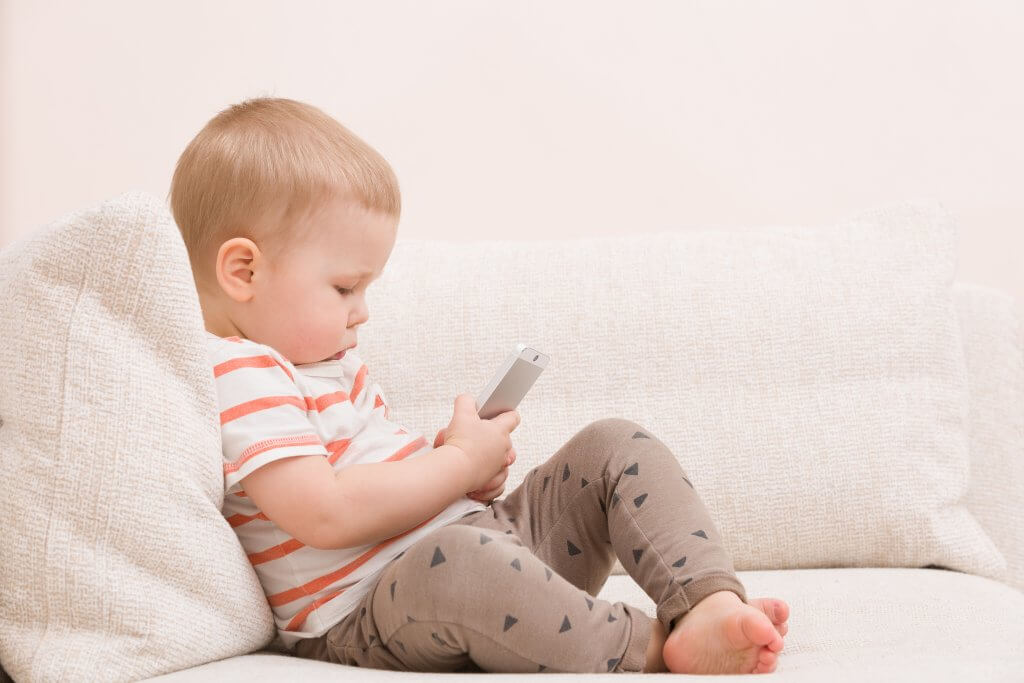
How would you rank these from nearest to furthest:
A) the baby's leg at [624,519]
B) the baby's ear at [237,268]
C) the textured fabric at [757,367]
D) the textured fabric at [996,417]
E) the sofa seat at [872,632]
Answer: the sofa seat at [872,632]
the baby's leg at [624,519]
the baby's ear at [237,268]
the textured fabric at [757,367]
the textured fabric at [996,417]

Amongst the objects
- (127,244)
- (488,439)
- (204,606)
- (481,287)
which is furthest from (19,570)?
(481,287)

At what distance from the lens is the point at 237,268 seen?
107cm

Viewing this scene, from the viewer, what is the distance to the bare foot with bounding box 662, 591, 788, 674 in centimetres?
85

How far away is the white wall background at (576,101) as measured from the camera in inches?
75.3

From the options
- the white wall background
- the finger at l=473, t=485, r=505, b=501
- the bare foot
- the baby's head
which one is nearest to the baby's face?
the baby's head

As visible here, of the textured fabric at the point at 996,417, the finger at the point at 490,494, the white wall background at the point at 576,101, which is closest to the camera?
the finger at the point at 490,494

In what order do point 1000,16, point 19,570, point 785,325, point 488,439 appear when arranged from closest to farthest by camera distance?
point 19,570 → point 488,439 → point 785,325 → point 1000,16

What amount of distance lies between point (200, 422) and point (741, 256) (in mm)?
833

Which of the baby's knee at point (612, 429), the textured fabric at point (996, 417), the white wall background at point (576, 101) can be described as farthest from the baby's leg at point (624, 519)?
the white wall background at point (576, 101)

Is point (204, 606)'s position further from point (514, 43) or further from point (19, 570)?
point (514, 43)

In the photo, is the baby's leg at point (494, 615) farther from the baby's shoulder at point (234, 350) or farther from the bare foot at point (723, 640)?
the baby's shoulder at point (234, 350)

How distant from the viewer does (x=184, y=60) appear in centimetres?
194

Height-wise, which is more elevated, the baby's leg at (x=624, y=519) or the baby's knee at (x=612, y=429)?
the baby's knee at (x=612, y=429)

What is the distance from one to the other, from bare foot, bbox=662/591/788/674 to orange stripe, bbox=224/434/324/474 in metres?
0.38
